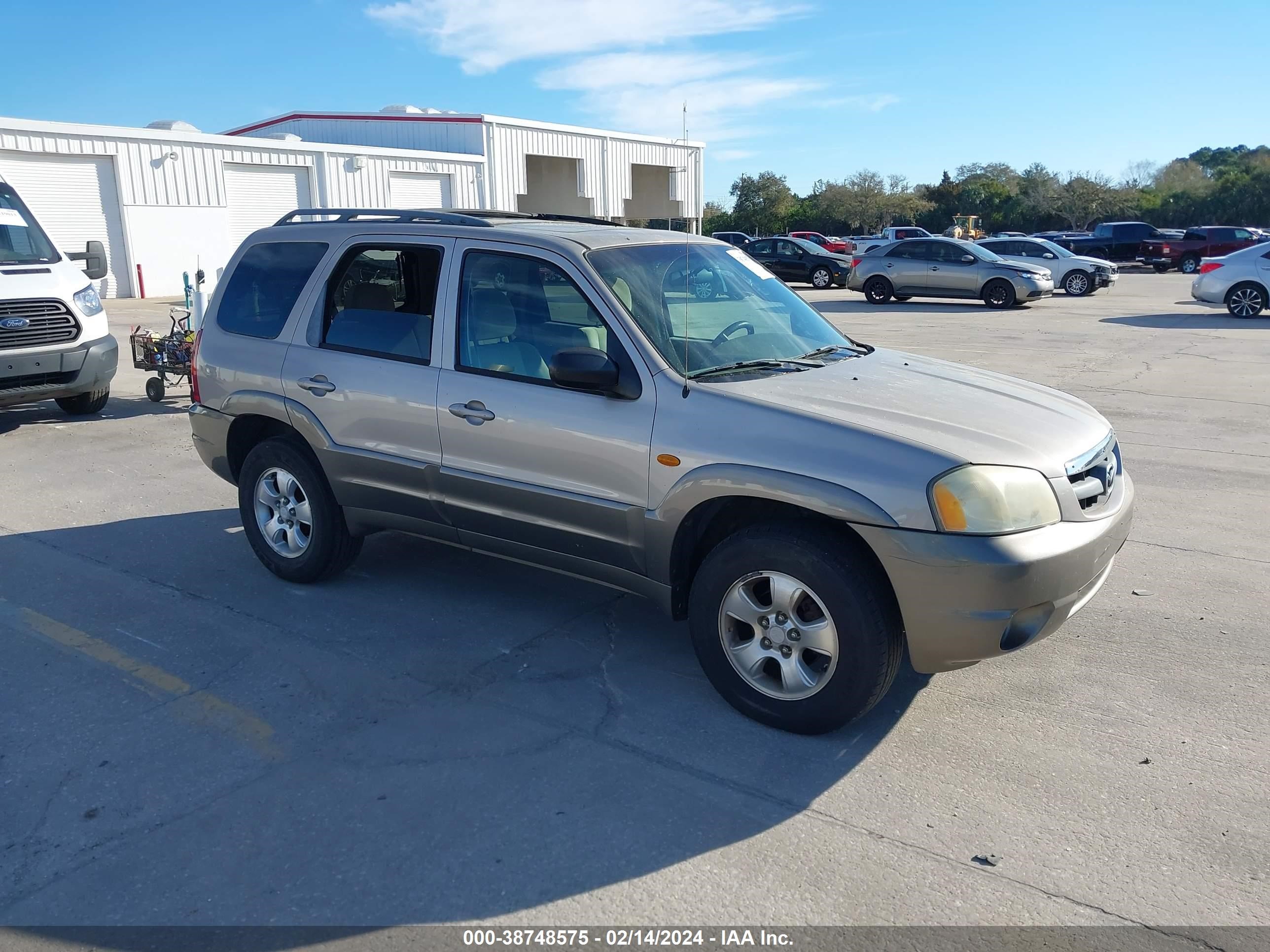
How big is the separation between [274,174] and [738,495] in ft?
106

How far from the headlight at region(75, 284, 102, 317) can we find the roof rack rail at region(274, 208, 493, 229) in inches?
203

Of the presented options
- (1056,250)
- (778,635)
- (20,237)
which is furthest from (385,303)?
(1056,250)

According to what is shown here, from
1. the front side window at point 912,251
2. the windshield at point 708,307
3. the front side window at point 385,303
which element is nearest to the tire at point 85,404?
the front side window at point 385,303

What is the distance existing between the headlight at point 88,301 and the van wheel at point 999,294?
18846mm

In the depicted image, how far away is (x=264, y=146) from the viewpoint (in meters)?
31.6

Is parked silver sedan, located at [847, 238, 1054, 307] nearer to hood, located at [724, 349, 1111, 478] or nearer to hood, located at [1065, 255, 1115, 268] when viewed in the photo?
hood, located at [1065, 255, 1115, 268]

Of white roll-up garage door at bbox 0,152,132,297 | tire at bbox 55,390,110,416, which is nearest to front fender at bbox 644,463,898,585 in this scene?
tire at bbox 55,390,110,416

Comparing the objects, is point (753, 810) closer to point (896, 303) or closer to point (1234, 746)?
point (1234, 746)

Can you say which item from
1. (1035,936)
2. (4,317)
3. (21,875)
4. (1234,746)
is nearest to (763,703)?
(1035,936)

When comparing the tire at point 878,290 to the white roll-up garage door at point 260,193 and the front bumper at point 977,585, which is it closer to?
the white roll-up garage door at point 260,193

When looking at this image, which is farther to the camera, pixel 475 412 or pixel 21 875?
pixel 475 412

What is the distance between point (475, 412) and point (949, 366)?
236 centimetres

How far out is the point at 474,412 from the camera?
4.59m

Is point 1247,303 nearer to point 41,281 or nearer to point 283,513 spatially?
point 283,513
